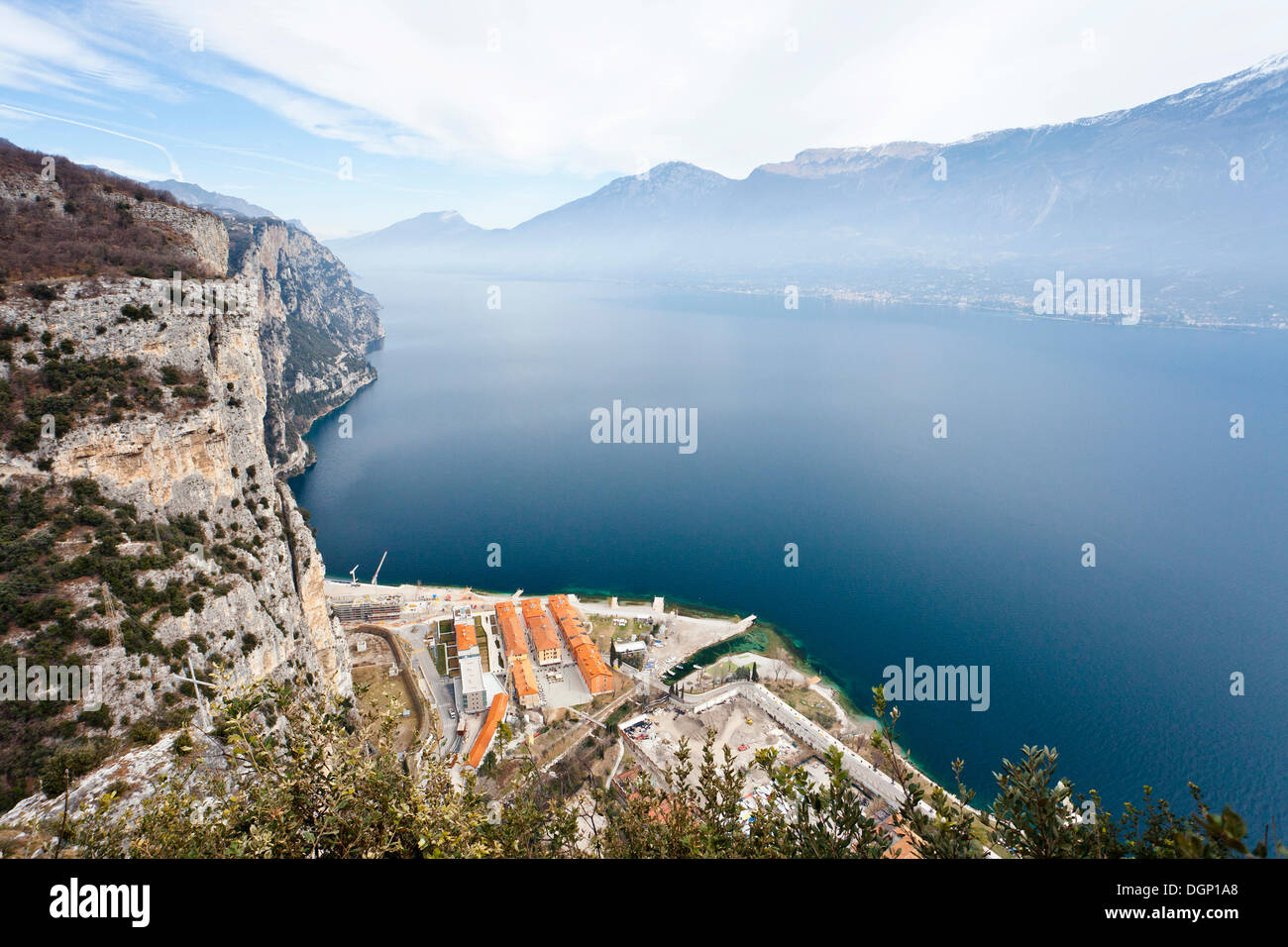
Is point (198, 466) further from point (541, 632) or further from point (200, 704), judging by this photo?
point (541, 632)

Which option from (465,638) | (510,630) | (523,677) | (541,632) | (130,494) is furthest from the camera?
(510,630)

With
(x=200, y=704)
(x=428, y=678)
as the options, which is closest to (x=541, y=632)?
(x=428, y=678)

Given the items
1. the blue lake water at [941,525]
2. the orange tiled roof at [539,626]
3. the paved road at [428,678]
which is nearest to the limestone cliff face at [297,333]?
the blue lake water at [941,525]

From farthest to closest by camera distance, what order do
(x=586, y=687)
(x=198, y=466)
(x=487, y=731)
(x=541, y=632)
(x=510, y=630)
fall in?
(x=510, y=630), (x=541, y=632), (x=586, y=687), (x=487, y=731), (x=198, y=466)

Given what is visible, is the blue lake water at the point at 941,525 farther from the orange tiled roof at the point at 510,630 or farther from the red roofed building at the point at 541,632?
the orange tiled roof at the point at 510,630
